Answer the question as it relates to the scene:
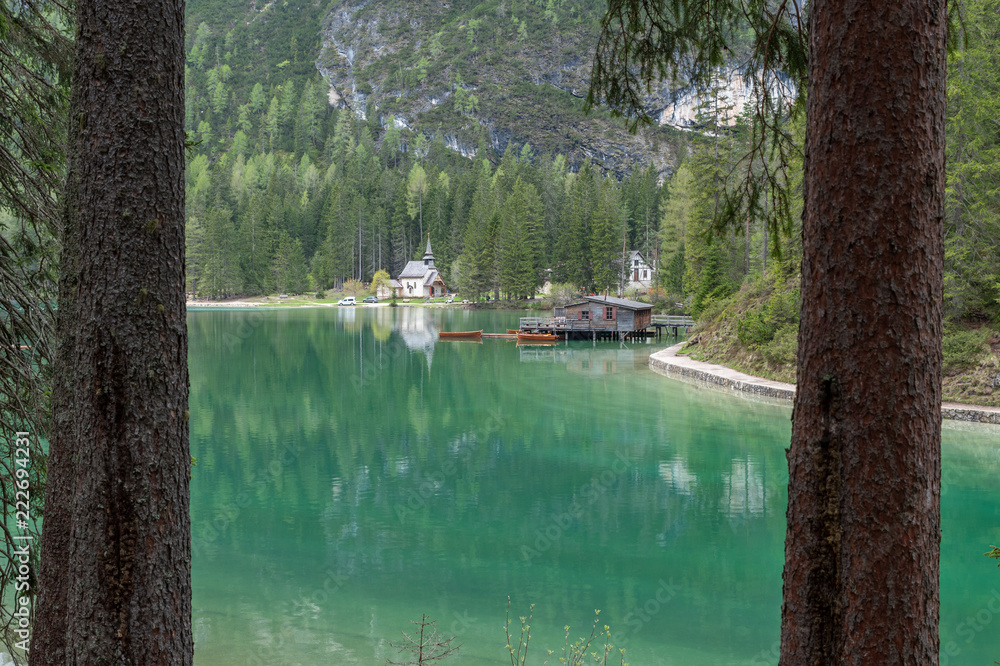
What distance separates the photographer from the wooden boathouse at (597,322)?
46.5 metres

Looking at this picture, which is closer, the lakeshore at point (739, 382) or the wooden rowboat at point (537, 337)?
the lakeshore at point (739, 382)

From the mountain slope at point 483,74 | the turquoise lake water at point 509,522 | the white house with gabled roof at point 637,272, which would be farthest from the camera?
the mountain slope at point 483,74

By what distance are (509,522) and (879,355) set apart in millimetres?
10921

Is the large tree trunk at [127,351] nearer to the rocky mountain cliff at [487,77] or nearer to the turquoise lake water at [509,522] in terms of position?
the turquoise lake water at [509,522]

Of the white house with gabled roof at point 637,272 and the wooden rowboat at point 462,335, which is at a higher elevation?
the white house with gabled roof at point 637,272

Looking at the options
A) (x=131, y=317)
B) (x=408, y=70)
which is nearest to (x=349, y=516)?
(x=131, y=317)

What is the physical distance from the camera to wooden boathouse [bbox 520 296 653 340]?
46.5 metres

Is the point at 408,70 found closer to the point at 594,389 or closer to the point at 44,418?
the point at 594,389

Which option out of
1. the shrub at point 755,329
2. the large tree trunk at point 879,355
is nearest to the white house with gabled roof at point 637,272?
the shrub at point 755,329

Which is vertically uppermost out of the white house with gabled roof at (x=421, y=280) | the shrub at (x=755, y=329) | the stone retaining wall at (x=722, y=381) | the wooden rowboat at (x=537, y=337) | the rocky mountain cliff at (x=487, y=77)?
the rocky mountain cliff at (x=487, y=77)

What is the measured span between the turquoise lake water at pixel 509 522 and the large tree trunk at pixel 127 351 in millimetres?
5918

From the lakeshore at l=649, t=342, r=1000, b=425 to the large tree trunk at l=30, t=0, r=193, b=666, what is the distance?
20.8 m

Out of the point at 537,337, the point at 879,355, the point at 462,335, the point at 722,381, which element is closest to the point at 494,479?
the point at 879,355

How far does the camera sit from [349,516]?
13023 mm
